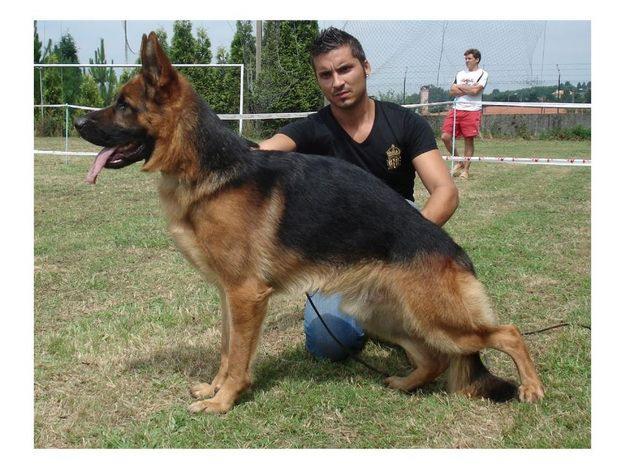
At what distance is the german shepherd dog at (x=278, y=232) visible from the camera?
340cm

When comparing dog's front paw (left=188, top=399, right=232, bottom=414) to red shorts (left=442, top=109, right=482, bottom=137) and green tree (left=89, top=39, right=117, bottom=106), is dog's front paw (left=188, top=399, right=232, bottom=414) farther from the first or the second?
green tree (left=89, top=39, right=117, bottom=106)

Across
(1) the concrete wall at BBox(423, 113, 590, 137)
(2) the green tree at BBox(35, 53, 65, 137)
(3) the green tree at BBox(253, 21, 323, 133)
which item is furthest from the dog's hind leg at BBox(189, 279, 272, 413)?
(1) the concrete wall at BBox(423, 113, 590, 137)

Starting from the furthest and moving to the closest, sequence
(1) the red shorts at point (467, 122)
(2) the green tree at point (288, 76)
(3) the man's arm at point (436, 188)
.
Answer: (2) the green tree at point (288, 76) → (1) the red shorts at point (467, 122) → (3) the man's arm at point (436, 188)

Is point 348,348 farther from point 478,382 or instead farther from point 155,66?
point 155,66

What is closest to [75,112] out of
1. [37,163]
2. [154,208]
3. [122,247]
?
[37,163]

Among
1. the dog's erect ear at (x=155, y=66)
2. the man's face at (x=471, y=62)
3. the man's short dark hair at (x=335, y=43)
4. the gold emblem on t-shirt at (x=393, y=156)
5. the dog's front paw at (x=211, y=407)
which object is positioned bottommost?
the dog's front paw at (x=211, y=407)

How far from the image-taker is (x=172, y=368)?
162 inches

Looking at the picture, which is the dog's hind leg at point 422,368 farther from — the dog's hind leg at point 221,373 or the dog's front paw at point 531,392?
the dog's hind leg at point 221,373

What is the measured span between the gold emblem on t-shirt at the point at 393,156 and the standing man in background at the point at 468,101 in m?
9.83

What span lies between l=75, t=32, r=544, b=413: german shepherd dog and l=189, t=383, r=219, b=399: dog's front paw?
0.14m

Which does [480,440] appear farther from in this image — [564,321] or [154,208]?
[154,208]

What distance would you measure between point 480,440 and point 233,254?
5.43ft

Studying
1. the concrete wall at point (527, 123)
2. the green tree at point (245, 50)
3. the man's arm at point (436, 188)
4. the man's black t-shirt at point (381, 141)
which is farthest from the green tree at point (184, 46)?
the man's arm at point (436, 188)

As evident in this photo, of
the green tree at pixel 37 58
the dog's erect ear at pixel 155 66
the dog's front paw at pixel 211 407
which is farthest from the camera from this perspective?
the green tree at pixel 37 58
